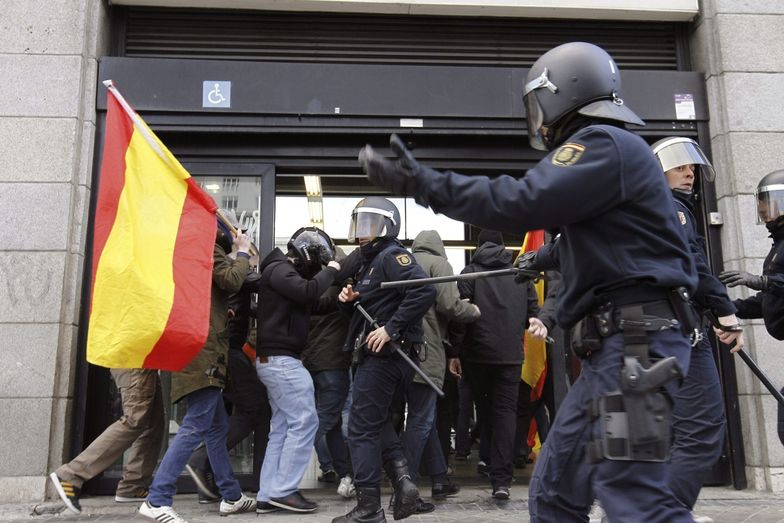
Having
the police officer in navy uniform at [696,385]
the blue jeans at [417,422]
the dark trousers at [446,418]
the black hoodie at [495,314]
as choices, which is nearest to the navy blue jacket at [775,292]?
the police officer in navy uniform at [696,385]

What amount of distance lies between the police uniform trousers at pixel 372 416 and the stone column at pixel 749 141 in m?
3.15

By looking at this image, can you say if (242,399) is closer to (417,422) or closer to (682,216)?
(417,422)

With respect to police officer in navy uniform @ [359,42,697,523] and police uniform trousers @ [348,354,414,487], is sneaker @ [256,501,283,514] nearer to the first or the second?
police uniform trousers @ [348,354,414,487]

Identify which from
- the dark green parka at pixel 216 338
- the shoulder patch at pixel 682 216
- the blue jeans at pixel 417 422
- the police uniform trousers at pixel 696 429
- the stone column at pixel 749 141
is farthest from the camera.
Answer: the stone column at pixel 749 141

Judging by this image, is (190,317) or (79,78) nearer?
(190,317)

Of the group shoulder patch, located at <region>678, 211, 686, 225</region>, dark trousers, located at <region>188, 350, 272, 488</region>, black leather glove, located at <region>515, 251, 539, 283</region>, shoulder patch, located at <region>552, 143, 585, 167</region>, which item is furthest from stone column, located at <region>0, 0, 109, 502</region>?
shoulder patch, located at <region>552, 143, 585, 167</region>

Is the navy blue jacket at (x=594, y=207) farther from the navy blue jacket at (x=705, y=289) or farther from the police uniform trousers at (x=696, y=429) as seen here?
the navy blue jacket at (x=705, y=289)

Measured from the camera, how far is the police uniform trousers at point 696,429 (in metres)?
3.60

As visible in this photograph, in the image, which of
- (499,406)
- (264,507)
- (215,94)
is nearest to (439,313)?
(499,406)

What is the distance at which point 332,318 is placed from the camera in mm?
5871

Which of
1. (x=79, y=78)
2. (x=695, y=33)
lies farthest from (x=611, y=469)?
(x=695, y=33)

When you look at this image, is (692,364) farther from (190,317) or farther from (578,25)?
(578,25)

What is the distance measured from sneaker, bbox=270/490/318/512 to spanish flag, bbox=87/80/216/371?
1205 mm

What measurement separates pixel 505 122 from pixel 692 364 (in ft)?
10.5
